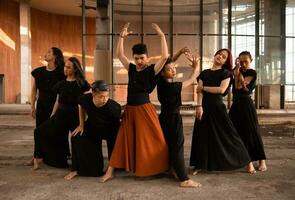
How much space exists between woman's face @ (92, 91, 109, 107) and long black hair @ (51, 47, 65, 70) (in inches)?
39.6

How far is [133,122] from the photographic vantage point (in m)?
4.39

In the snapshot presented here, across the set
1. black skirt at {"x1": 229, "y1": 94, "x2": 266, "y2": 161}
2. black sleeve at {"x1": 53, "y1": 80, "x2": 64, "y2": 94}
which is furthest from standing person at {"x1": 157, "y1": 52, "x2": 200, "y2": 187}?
black sleeve at {"x1": 53, "y1": 80, "x2": 64, "y2": 94}

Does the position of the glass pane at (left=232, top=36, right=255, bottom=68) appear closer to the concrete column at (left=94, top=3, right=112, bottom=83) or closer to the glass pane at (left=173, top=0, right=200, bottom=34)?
the glass pane at (left=173, top=0, right=200, bottom=34)

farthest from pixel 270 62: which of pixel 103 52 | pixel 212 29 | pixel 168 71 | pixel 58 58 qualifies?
pixel 58 58

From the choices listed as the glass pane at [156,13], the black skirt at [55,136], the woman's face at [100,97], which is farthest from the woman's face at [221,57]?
the glass pane at [156,13]

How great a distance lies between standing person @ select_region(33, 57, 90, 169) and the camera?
478 centimetres

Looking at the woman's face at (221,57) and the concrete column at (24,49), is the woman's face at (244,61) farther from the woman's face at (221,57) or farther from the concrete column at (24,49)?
the concrete column at (24,49)

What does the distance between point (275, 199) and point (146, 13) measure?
41.2ft

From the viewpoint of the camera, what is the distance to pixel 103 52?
1484 cm

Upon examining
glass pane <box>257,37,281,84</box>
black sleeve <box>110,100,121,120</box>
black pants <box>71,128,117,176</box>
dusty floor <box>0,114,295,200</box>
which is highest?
glass pane <box>257,37,281,84</box>

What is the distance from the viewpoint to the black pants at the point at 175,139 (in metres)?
4.28

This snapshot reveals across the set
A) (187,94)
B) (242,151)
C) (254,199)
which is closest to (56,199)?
(254,199)

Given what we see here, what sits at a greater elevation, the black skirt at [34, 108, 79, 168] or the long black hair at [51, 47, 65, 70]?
the long black hair at [51, 47, 65, 70]

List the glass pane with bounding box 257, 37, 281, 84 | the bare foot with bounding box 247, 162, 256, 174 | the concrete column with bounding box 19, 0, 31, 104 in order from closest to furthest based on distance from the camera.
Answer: the bare foot with bounding box 247, 162, 256, 174 → the glass pane with bounding box 257, 37, 281, 84 → the concrete column with bounding box 19, 0, 31, 104
